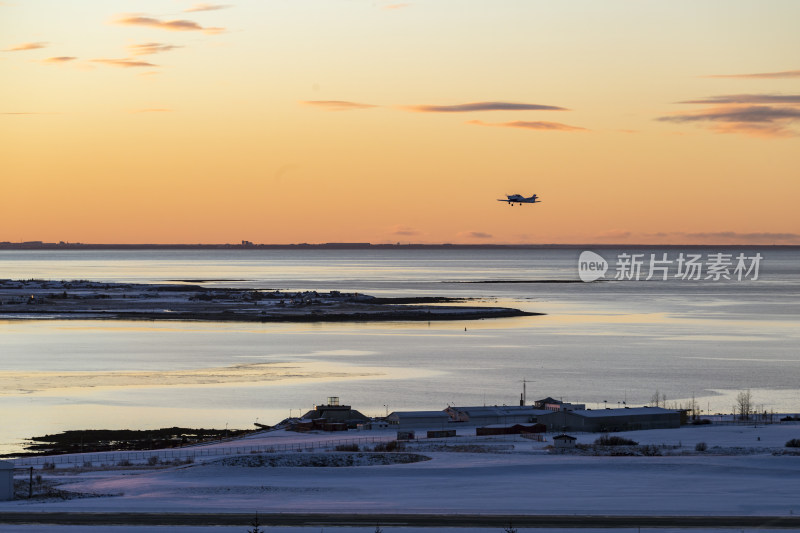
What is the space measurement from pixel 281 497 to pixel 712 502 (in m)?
13.6

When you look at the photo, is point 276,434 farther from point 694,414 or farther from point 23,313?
point 23,313

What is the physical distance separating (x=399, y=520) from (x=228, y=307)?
10496cm

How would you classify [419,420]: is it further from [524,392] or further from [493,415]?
[524,392]

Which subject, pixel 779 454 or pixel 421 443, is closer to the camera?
pixel 779 454

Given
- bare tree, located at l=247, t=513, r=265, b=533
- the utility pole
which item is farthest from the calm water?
bare tree, located at l=247, t=513, r=265, b=533

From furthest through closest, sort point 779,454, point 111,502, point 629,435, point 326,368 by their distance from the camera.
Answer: point 326,368
point 629,435
point 779,454
point 111,502

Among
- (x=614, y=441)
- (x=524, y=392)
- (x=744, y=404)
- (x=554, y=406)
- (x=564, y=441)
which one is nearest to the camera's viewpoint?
(x=564, y=441)

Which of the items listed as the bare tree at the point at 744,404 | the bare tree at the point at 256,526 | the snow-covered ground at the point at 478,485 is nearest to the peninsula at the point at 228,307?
the bare tree at the point at 744,404

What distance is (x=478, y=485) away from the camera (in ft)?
128

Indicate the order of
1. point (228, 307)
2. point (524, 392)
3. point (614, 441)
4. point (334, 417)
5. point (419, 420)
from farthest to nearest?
point (228, 307) < point (524, 392) < point (334, 417) < point (419, 420) < point (614, 441)

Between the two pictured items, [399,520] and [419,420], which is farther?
[419,420]

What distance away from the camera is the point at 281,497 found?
3694 centimetres

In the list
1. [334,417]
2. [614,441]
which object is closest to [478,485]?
[614,441]

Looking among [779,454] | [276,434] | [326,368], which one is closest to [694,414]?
[779,454]
